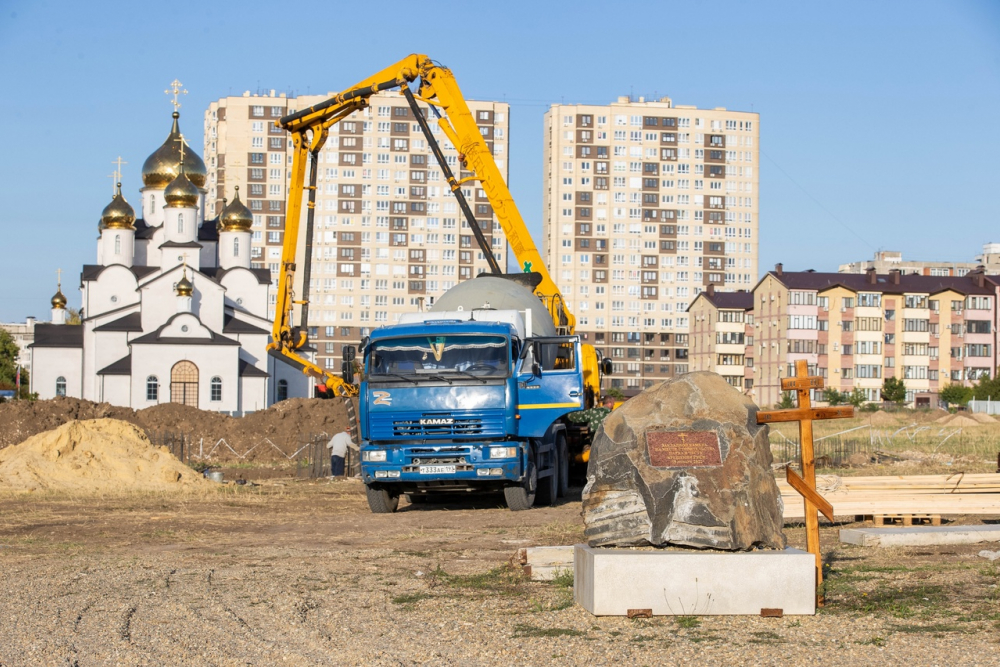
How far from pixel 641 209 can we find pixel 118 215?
226 feet

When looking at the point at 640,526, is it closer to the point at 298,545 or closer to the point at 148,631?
the point at 148,631

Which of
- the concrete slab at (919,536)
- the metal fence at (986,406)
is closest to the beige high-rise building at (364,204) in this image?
the metal fence at (986,406)

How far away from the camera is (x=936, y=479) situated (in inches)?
642

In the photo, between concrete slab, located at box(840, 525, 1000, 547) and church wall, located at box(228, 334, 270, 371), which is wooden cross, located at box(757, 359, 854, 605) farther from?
church wall, located at box(228, 334, 270, 371)

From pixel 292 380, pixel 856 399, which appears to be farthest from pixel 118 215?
pixel 856 399

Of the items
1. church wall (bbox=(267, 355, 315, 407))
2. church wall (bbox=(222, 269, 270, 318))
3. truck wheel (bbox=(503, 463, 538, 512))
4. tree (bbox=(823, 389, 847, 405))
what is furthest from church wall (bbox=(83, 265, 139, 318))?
truck wheel (bbox=(503, 463, 538, 512))

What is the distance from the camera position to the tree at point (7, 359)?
114 m

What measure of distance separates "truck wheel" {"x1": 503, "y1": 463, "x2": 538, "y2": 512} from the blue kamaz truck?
15 mm

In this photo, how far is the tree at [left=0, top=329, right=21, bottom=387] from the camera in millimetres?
114000

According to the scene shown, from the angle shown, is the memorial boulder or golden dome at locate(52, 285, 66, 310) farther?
golden dome at locate(52, 285, 66, 310)

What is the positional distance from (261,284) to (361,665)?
2890 inches

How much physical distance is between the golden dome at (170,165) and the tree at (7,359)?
43873mm

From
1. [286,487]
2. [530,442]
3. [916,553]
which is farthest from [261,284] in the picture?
[916,553]

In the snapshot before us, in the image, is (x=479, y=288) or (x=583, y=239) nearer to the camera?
(x=479, y=288)
